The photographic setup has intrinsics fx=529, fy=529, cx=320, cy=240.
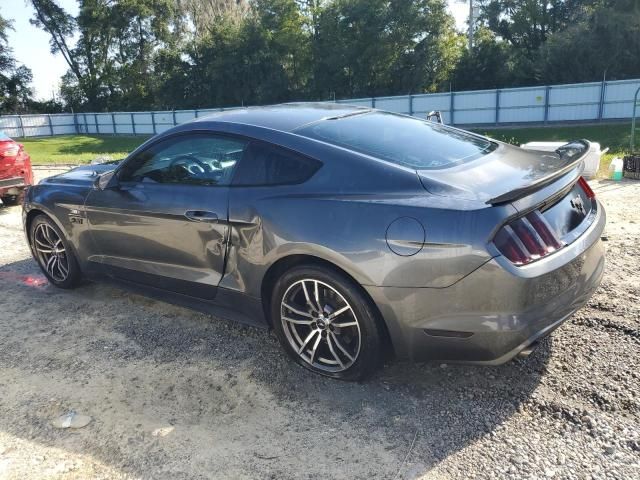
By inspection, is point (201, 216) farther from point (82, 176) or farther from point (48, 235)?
point (48, 235)

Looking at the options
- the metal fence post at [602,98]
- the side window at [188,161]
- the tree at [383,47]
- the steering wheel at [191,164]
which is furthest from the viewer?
the tree at [383,47]

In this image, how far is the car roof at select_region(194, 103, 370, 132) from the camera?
11.1 feet

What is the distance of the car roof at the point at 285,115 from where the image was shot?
133 inches

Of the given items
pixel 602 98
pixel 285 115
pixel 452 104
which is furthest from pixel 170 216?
pixel 452 104

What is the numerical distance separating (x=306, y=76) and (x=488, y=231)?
4157 centimetres

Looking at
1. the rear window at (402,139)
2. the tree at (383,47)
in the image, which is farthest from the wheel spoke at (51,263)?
the tree at (383,47)

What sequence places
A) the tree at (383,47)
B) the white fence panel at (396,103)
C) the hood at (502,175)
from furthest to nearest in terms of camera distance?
the tree at (383,47), the white fence panel at (396,103), the hood at (502,175)

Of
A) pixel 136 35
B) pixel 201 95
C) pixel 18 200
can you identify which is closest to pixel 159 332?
pixel 18 200

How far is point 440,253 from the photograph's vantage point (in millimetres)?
2514

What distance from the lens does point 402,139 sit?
3.27 meters

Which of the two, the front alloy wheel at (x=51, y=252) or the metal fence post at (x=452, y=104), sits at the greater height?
the metal fence post at (x=452, y=104)

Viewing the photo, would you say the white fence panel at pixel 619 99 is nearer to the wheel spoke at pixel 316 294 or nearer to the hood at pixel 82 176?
the hood at pixel 82 176

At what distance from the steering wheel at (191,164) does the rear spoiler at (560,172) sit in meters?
1.91

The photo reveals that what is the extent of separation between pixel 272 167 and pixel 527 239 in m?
1.49
